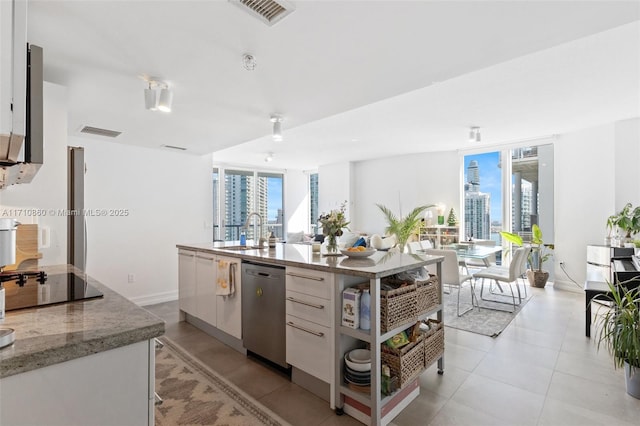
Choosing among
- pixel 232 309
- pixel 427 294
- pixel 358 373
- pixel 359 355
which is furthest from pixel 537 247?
pixel 232 309

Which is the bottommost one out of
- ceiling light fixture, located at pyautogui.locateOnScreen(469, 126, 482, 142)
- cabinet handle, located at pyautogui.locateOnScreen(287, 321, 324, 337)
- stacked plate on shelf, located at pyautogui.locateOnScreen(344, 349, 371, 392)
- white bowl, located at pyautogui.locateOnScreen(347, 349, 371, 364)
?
stacked plate on shelf, located at pyautogui.locateOnScreen(344, 349, 371, 392)

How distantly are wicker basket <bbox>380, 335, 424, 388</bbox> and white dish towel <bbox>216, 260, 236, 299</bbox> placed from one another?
4.79ft

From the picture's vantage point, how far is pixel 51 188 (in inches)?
86.0

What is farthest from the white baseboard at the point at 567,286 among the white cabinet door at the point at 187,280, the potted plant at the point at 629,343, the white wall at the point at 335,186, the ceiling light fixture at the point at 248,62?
the ceiling light fixture at the point at 248,62

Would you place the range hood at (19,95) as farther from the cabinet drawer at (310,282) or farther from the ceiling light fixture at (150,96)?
the cabinet drawer at (310,282)

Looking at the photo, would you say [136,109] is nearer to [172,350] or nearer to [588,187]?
[172,350]

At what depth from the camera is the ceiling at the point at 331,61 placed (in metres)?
1.57

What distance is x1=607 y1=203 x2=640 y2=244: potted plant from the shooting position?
4.04 m

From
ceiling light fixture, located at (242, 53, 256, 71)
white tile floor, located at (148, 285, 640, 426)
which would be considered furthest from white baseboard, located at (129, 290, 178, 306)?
ceiling light fixture, located at (242, 53, 256, 71)

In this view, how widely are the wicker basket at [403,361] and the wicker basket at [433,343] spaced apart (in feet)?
0.46

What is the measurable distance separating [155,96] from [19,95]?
156 centimetres

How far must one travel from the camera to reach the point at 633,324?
2.05 metres

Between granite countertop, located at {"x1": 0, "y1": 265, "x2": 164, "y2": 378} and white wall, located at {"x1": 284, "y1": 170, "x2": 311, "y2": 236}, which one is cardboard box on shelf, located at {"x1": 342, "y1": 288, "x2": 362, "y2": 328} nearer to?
granite countertop, located at {"x1": 0, "y1": 265, "x2": 164, "y2": 378}

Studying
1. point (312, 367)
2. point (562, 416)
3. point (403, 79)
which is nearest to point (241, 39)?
point (403, 79)
